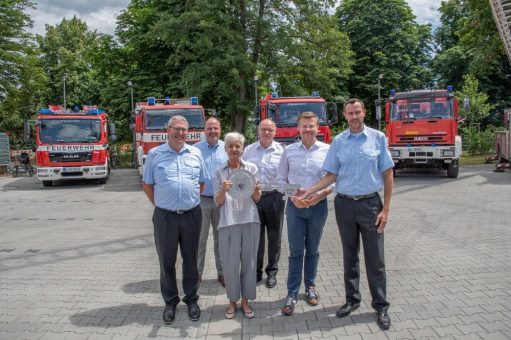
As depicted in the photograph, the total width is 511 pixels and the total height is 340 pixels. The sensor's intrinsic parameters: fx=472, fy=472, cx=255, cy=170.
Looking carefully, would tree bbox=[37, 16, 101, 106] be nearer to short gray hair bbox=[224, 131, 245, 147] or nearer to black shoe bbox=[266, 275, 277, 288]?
black shoe bbox=[266, 275, 277, 288]

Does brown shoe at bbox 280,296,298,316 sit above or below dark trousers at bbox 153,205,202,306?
below

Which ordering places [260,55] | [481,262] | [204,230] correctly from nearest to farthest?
[204,230] < [481,262] < [260,55]

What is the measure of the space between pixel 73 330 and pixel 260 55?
22336 millimetres

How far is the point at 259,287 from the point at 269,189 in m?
1.15

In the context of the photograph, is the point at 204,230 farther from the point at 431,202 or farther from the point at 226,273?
the point at 431,202

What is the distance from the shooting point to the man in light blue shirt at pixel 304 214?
15.3 feet

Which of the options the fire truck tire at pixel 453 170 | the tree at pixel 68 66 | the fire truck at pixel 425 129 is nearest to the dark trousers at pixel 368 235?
the fire truck at pixel 425 129

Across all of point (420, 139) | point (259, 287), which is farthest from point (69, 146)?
point (259, 287)

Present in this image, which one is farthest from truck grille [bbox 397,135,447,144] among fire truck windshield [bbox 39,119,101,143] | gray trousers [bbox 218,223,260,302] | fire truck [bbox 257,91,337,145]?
gray trousers [bbox 218,223,260,302]

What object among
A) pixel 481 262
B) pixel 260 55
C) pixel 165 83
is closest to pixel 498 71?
pixel 260 55

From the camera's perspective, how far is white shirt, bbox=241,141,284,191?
17.2 feet

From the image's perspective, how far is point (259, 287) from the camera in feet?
17.6

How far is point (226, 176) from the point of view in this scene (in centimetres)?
448

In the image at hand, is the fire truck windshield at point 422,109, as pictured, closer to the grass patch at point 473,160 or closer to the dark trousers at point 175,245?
the grass patch at point 473,160
